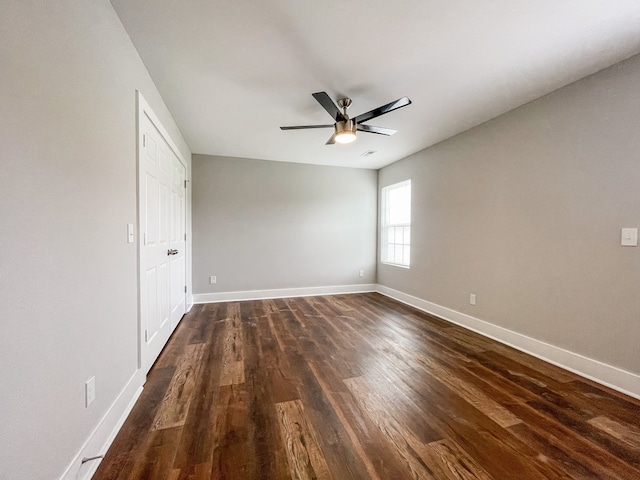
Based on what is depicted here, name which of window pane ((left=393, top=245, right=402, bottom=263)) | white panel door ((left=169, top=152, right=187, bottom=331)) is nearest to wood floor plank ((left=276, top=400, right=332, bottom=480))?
white panel door ((left=169, top=152, right=187, bottom=331))

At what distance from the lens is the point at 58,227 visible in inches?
41.3

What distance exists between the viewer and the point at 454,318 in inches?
135

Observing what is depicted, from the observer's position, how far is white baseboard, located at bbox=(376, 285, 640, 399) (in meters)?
1.93

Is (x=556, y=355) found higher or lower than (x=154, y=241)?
lower

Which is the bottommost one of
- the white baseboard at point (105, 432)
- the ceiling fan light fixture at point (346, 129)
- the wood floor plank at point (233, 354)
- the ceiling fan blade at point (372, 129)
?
the wood floor plank at point (233, 354)

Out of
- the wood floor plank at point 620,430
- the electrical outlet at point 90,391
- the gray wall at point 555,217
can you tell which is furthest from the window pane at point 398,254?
the electrical outlet at point 90,391

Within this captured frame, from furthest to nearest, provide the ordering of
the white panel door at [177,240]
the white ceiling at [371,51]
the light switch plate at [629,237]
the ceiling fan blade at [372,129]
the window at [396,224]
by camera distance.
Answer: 1. the window at [396,224]
2. the white panel door at [177,240]
3. the ceiling fan blade at [372,129]
4. the light switch plate at [629,237]
5. the white ceiling at [371,51]

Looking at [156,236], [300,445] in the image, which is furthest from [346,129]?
[300,445]

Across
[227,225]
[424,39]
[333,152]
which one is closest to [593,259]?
[424,39]

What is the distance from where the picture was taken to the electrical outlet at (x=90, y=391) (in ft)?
4.02

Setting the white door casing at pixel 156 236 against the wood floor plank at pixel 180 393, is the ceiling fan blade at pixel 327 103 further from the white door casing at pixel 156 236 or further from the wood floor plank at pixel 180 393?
the wood floor plank at pixel 180 393

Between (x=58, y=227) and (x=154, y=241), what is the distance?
1.33 meters

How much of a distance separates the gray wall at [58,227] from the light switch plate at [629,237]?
339 centimetres

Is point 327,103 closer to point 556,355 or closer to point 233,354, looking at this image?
point 233,354
